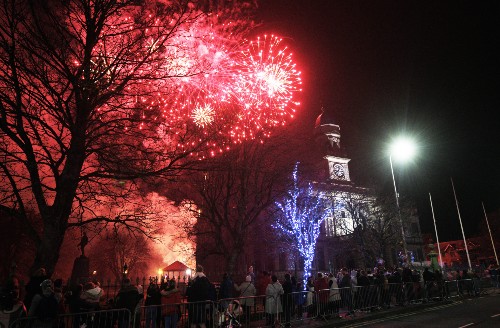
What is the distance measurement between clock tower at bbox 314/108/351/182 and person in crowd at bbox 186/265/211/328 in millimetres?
52195

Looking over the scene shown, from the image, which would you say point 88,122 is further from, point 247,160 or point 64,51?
point 247,160

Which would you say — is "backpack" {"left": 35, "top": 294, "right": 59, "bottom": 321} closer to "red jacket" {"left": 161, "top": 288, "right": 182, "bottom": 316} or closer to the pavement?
"red jacket" {"left": 161, "top": 288, "right": 182, "bottom": 316}

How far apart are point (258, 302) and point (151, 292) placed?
3581 mm

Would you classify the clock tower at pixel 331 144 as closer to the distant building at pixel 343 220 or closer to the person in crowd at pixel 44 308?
the distant building at pixel 343 220

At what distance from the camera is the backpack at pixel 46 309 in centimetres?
687

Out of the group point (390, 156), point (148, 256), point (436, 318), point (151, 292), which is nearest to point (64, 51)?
point (151, 292)

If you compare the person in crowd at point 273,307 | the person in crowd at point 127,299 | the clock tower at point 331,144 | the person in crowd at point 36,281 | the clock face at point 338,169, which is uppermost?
the clock tower at point 331,144

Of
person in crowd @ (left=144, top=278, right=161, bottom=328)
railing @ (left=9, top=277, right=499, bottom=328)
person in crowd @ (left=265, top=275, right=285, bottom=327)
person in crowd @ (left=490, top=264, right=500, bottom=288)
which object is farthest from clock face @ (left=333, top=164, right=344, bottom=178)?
person in crowd @ (left=144, top=278, right=161, bottom=328)

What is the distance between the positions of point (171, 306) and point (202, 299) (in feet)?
2.74

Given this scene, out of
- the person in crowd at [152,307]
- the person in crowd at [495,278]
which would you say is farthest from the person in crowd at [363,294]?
the person in crowd at [495,278]

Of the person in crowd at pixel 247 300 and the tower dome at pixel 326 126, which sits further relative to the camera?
the tower dome at pixel 326 126

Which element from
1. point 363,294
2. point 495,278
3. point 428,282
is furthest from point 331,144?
point 363,294

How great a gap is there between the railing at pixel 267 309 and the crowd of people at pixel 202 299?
24mm

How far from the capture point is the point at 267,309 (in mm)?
11242
